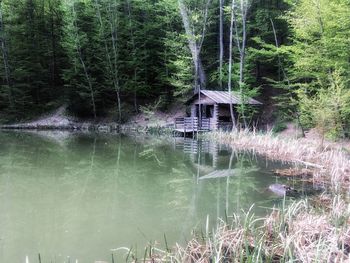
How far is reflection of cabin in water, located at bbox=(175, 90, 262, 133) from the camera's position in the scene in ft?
82.5

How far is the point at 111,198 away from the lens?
829 centimetres

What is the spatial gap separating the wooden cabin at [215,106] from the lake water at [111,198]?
9840 millimetres

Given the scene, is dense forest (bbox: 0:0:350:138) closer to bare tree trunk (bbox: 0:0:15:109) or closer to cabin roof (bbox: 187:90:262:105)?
bare tree trunk (bbox: 0:0:15:109)

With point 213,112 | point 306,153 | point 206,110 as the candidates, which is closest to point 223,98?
point 213,112

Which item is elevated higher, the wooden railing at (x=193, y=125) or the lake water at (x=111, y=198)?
the wooden railing at (x=193, y=125)

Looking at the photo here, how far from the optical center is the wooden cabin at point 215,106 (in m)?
25.1

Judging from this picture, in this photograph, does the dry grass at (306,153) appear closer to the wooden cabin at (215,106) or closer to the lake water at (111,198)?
the lake water at (111,198)

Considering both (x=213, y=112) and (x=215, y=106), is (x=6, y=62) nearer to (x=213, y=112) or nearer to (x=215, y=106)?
(x=213, y=112)

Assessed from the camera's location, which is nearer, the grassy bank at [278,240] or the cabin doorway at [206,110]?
the grassy bank at [278,240]

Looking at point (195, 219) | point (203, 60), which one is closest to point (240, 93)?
point (203, 60)

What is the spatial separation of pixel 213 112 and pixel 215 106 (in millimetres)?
760

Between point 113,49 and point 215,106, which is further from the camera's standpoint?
point 113,49

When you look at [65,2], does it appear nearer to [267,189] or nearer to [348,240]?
[267,189]

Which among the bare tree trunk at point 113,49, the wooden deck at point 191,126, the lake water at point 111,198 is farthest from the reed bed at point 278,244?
the bare tree trunk at point 113,49
